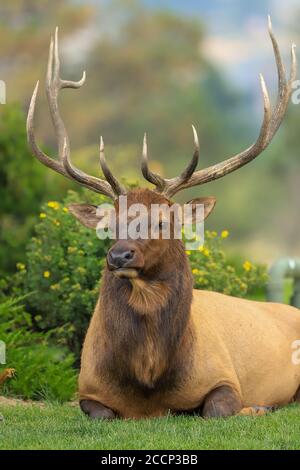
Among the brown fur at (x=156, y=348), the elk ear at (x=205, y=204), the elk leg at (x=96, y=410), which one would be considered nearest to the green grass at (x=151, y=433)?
the elk leg at (x=96, y=410)

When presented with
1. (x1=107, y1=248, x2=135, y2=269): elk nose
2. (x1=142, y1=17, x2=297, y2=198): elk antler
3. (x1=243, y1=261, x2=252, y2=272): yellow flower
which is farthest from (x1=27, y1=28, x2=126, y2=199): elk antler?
(x1=243, y1=261, x2=252, y2=272): yellow flower

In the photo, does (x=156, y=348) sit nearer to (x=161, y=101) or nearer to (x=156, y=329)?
(x=156, y=329)

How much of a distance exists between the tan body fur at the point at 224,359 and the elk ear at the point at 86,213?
57cm

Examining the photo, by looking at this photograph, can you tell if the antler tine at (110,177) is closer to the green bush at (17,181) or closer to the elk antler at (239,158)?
the elk antler at (239,158)

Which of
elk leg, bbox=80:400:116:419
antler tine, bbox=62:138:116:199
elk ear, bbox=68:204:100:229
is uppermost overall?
antler tine, bbox=62:138:116:199

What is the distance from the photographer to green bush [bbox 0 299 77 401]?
851 cm

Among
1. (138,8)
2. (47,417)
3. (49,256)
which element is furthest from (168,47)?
(47,417)

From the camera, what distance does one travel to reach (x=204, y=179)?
720 centimetres

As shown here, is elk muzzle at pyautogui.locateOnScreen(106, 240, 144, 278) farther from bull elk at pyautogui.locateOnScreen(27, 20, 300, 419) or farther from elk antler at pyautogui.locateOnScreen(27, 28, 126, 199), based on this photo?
elk antler at pyautogui.locateOnScreen(27, 28, 126, 199)

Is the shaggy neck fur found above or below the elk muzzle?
below

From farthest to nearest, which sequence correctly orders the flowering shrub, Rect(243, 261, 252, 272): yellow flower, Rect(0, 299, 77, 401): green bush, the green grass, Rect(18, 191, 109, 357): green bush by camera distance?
1. Rect(243, 261, 252, 272): yellow flower
2. the flowering shrub
3. Rect(18, 191, 109, 357): green bush
4. Rect(0, 299, 77, 401): green bush
5. the green grass
